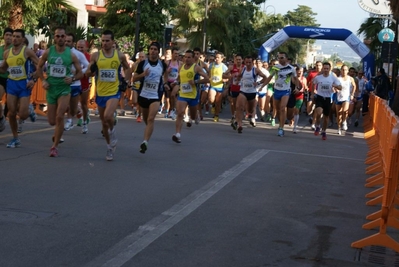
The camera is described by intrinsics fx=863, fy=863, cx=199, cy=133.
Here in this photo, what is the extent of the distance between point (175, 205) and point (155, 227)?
130 cm

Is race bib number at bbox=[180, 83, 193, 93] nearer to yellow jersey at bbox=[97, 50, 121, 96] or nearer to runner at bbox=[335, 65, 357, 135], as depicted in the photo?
yellow jersey at bbox=[97, 50, 121, 96]

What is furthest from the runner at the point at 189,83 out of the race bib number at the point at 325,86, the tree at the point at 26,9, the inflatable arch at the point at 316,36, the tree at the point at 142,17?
the tree at the point at 142,17

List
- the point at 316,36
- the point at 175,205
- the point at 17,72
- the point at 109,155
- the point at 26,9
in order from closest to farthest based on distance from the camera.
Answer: the point at 175,205, the point at 109,155, the point at 17,72, the point at 26,9, the point at 316,36

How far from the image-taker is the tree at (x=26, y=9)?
2391 cm

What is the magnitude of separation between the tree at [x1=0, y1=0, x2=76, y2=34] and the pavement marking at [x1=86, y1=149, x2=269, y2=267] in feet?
44.3

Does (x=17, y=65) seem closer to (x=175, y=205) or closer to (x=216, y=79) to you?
(x=175, y=205)

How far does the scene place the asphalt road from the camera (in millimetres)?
6898

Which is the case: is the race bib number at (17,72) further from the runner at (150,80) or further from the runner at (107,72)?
the runner at (150,80)

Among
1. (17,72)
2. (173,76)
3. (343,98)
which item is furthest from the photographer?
(343,98)

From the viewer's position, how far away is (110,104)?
42.8 feet

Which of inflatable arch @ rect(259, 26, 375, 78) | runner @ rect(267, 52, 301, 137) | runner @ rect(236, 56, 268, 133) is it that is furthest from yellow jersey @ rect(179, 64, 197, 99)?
inflatable arch @ rect(259, 26, 375, 78)

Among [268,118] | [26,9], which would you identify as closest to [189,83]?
[26,9]

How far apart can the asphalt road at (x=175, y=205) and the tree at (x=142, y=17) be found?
2719 centimetres

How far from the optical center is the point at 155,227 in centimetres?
784
